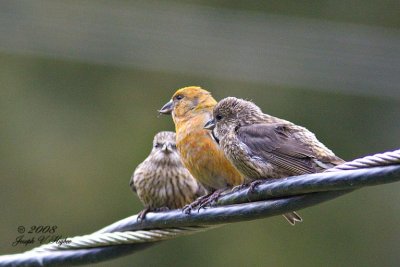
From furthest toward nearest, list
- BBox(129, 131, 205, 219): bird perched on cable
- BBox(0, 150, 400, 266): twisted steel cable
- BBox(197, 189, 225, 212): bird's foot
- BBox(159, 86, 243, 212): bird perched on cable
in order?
BBox(129, 131, 205, 219): bird perched on cable
BBox(159, 86, 243, 212): bird perched on cable
BBox(197, 189, 225, 212): bird's foot
BBox(0, 150, 400, 266): twisted steel cable

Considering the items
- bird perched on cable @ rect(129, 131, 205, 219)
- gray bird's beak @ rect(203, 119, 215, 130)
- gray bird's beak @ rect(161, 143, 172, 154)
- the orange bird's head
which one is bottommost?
bird perched on cable @ rect(129, 131, 205, 219)

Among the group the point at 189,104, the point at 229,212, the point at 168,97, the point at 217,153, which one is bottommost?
the point at 229,212

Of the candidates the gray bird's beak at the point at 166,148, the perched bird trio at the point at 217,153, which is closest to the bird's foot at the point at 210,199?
the perched bird trio at the point at 217,153

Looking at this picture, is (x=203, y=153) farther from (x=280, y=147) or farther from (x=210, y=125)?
(x=280, y=147)

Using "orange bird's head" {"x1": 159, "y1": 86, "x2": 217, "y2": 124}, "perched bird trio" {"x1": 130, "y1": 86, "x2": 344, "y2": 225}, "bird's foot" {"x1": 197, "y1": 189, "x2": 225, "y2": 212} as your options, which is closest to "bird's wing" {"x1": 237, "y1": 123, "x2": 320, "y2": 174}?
"perched bird trio" {"x1": 130, "y1": 86, "x2": 344, "y2": 225}

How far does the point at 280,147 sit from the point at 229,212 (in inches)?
42.2

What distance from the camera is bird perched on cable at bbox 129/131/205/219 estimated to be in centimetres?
879

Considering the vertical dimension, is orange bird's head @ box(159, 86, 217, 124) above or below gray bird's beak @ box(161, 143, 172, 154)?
above

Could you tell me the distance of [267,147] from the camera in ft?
24.3

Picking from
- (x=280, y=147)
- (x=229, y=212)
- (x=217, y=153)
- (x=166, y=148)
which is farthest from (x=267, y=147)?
(x=166, y=148)

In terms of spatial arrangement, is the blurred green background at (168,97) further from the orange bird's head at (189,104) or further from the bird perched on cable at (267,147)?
the bird perched on cable at (267,147)

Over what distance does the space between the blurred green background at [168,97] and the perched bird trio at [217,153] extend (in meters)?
9.10

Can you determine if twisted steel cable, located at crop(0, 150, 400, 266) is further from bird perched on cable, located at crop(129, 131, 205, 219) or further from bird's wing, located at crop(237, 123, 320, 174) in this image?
bird perched on cable, located at crop(129, 131, 205, 219)

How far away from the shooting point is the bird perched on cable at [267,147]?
7250 mm
